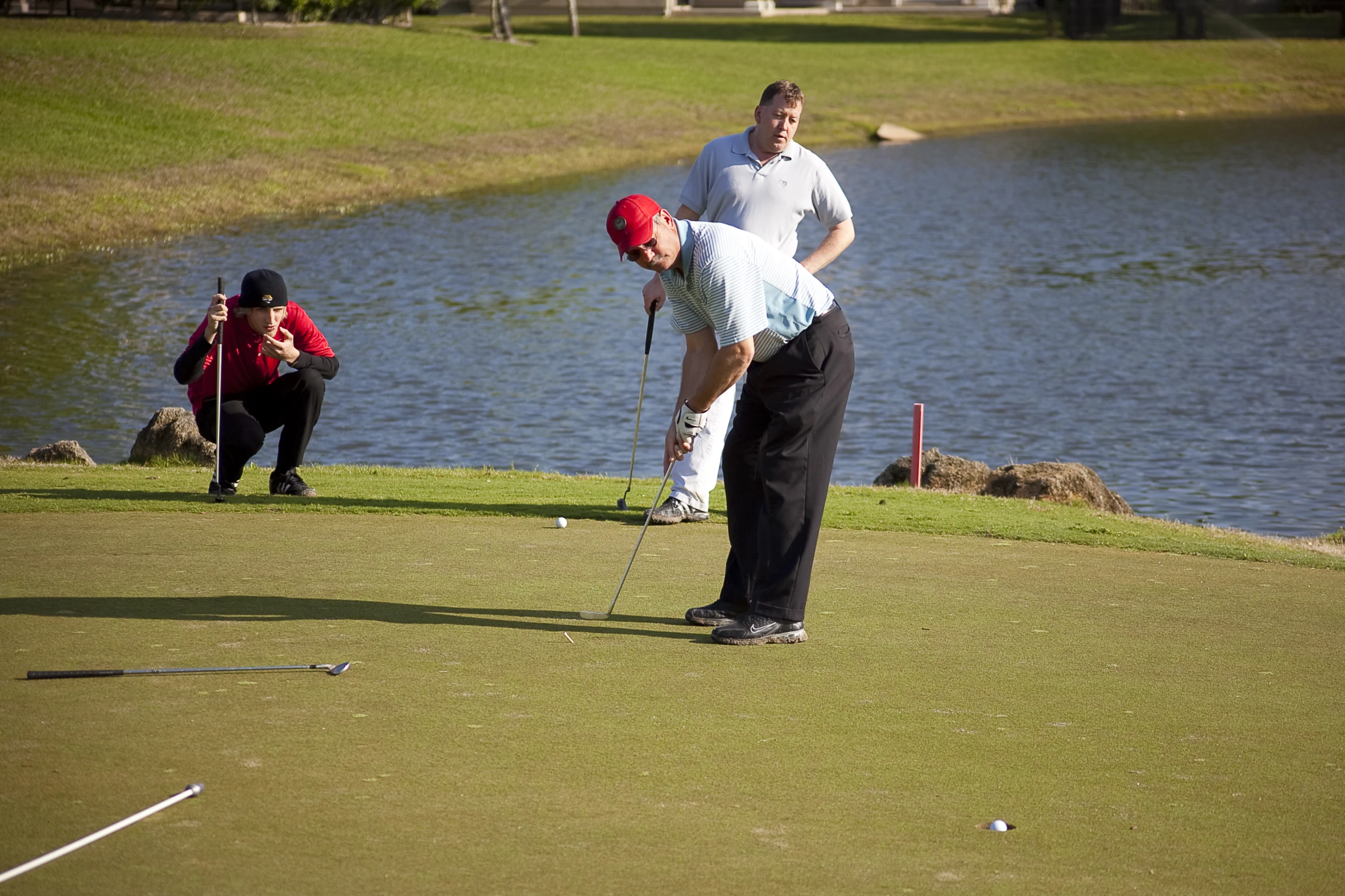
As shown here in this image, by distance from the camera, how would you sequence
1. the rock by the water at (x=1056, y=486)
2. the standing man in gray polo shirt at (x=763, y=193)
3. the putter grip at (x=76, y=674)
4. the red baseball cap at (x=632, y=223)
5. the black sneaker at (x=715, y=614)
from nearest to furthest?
the putter grip at (x=76, y=674) < the red baseball cap at (x=632, y=223) < the black sneaker at (x=715, y=614) < the standing man in gray polo shirt at (x=763, y=193) < the rock by the water at (x=1056, y=486)

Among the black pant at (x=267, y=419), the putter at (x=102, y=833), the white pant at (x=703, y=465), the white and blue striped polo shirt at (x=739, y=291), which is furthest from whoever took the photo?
the black pant at (x=267, y=419)

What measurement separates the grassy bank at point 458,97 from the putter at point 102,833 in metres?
20.5

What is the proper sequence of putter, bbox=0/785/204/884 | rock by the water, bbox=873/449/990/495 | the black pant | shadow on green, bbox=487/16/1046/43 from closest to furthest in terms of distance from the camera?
putter, bbox=0/785/204/884
the black pant
rock by the water, bbox=873/449/990/495
shadow on green, bbox=487/16/1046/43

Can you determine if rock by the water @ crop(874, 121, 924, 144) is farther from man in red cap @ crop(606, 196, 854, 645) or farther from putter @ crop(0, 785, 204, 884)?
putter @ crop(0, 785, 204, 884)

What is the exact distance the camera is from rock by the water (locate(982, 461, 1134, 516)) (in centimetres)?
1034

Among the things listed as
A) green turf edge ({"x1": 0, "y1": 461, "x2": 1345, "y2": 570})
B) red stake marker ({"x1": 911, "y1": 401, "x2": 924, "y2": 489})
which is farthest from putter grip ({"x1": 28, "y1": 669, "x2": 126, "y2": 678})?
red stake marker ({"x1": 911, "y1": 401, "x2": 924, "y2": 489})

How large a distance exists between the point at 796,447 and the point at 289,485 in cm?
424

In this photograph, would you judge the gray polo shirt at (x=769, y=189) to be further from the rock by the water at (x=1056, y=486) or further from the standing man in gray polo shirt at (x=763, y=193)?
Answer: the rock by the water at (x=1056, y=486)

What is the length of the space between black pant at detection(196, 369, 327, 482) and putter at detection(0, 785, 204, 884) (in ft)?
16.6

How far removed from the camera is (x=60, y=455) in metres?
11.1

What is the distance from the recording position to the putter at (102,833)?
11.2 feet

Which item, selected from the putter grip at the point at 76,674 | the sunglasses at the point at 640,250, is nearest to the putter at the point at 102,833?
the putter grip at the point at 76,674

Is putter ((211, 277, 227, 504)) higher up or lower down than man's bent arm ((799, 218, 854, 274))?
lower down

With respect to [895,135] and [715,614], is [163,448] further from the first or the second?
[895,135]
